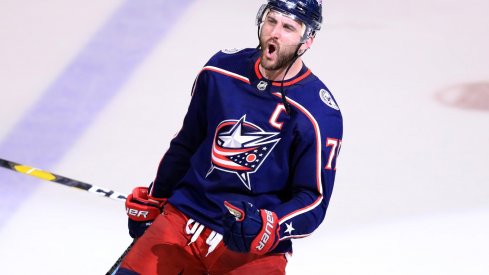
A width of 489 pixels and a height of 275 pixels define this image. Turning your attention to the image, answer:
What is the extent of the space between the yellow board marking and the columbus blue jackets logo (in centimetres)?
173

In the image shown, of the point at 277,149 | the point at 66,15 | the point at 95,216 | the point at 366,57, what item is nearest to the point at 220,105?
the point at 277,149

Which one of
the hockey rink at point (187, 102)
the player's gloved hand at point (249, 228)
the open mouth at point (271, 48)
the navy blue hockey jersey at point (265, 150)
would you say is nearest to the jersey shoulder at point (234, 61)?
the navy blue hockey jersey at point (265, 150)

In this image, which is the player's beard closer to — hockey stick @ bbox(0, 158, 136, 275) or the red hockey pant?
the red hockey pant

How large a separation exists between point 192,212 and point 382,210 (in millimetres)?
1513

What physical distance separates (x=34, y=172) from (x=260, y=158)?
1893 millimetres

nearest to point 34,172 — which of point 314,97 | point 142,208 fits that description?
point 142,208

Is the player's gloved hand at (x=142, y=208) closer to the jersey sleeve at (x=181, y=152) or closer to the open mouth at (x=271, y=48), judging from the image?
the jersey sleeve at (x=181, y=152)

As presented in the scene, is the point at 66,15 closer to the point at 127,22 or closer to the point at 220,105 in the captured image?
the point at 127,22

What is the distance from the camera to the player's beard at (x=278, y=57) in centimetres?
324

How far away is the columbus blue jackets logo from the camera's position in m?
3.25

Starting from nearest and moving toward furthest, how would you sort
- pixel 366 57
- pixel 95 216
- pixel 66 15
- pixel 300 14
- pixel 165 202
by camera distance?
pixel 300 14
pixel 165 202
pixel 95 216
pixel 366 57
pixel 66 15

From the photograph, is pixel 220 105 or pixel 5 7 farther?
pixel 5 7

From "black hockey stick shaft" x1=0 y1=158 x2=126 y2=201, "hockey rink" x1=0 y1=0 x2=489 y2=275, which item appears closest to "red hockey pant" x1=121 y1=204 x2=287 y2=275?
"hockey rink" x1=0 y1=0 x2=489 y2=275

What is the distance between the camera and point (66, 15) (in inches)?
239
